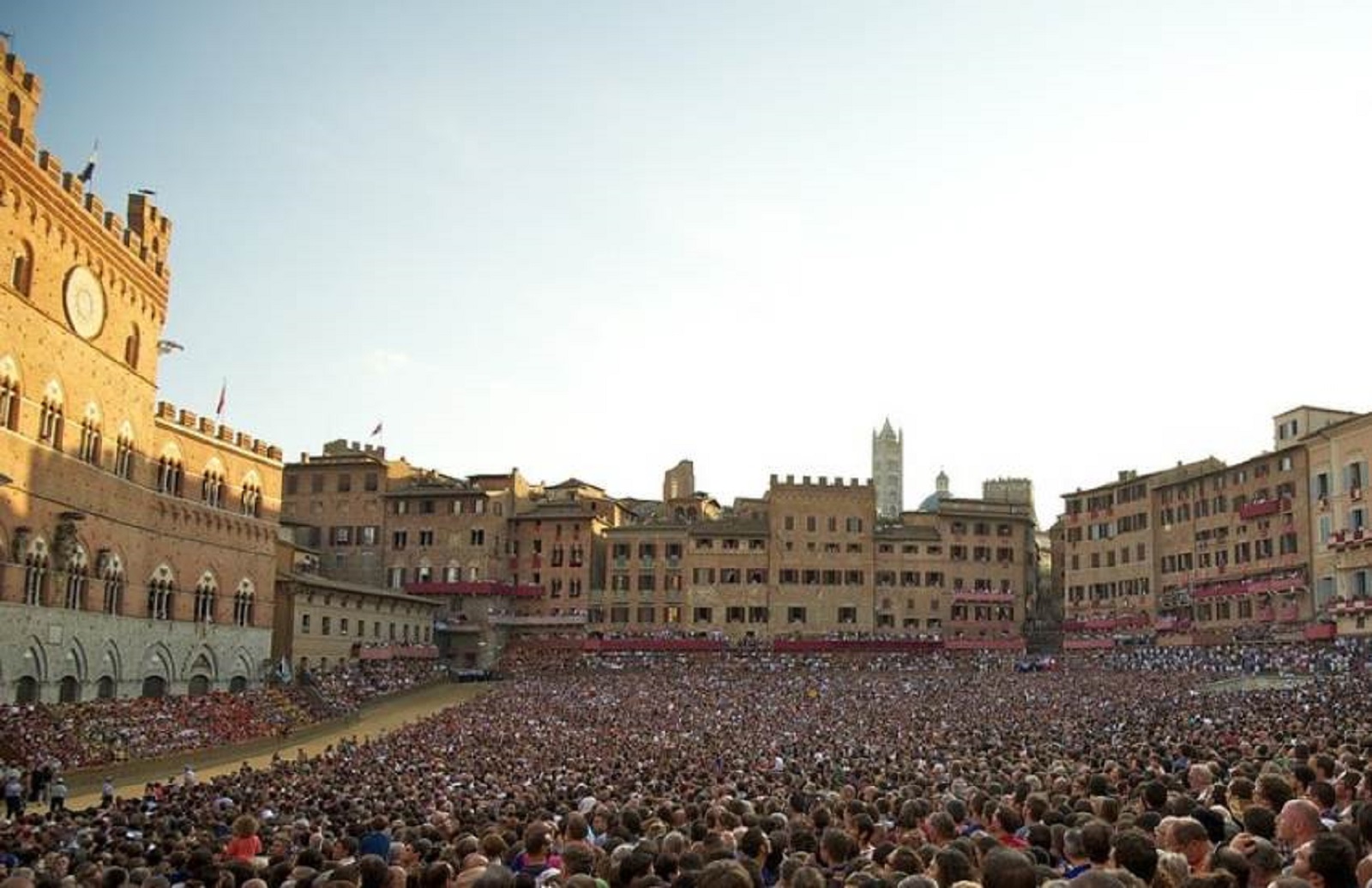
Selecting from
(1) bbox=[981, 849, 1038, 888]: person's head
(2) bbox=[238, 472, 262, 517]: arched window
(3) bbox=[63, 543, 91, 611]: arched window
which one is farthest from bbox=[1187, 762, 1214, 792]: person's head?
(2) bbox=[238, 472, 262, 517]: arched window

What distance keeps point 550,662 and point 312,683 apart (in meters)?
20.6

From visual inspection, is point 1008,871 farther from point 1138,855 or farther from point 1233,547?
point 1233,547

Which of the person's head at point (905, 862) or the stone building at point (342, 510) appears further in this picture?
the stone building at point (342, 510)

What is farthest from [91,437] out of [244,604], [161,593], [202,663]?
[244,604]

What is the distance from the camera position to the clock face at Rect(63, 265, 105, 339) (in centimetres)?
4634

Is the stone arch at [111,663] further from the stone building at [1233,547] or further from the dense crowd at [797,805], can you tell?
the stone building at [1233,547]

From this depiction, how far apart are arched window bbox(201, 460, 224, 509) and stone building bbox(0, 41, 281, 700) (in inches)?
4.0

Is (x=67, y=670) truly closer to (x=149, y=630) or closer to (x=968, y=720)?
(x=149, y=630)

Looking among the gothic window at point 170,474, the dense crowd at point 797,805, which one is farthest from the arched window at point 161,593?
the dense crowd at point 797,805

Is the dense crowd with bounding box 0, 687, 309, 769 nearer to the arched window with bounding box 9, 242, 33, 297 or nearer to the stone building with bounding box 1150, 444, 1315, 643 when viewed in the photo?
the arched window with bounding box 9, 242, 33, 297

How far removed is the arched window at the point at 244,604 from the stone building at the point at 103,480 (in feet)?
0.33

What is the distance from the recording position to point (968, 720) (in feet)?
146

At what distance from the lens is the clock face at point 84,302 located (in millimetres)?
46344

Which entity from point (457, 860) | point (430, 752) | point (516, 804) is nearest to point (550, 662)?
point (430, 752)
